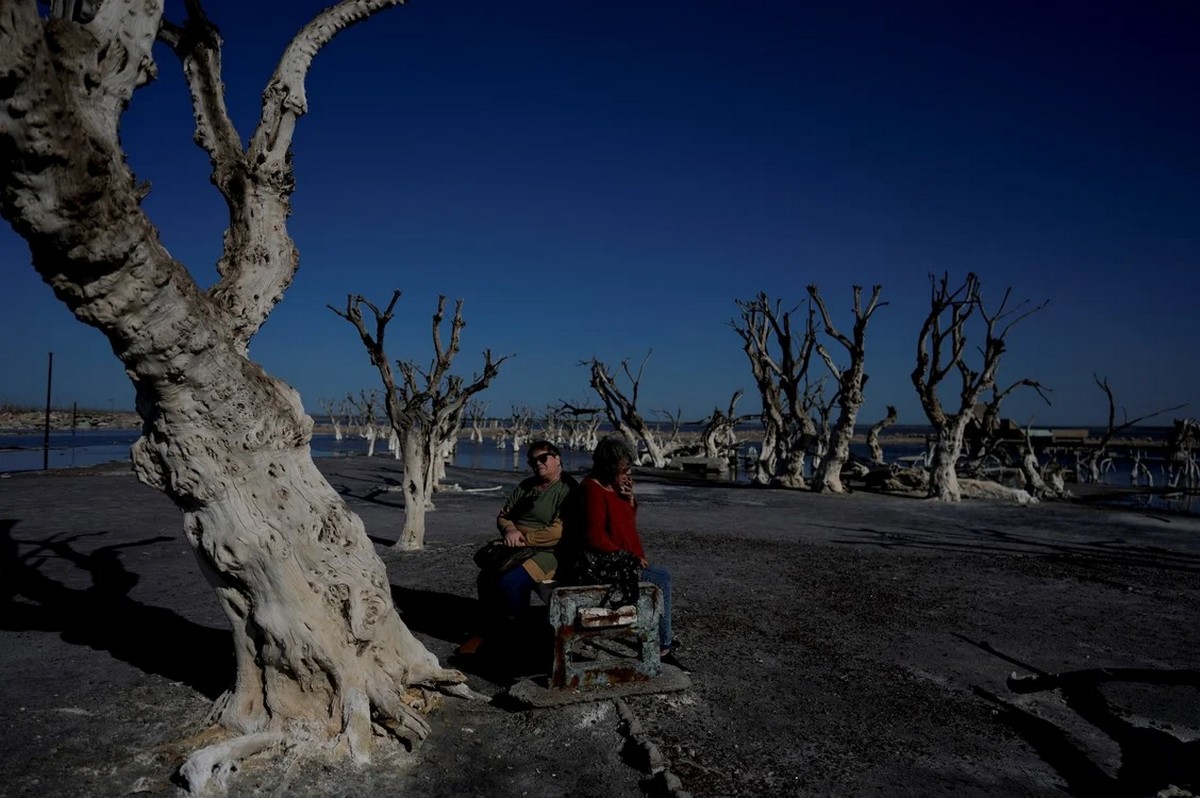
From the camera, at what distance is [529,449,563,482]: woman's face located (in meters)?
5.59

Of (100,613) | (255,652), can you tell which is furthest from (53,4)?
(100,613)

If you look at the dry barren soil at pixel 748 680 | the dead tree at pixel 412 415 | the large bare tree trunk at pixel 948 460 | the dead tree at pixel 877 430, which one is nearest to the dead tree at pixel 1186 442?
the dead tree at pixel 877 430

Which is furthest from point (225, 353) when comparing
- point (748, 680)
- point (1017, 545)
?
point (1017, 545)

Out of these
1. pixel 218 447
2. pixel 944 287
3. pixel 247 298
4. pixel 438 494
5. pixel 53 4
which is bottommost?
pixel 438 494

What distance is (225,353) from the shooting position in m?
3.66

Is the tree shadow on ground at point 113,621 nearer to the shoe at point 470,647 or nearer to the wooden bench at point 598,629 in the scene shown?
the shoe at point 470,647

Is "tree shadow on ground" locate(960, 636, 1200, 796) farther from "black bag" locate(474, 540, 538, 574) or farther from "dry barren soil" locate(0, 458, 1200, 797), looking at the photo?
"black bag" locate(474, 540, 538, 574)

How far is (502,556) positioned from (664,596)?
122 centimetres

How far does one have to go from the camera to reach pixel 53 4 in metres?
3.17

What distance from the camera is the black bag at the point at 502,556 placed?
17.2ft

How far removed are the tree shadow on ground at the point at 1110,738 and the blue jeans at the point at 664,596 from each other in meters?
2.19

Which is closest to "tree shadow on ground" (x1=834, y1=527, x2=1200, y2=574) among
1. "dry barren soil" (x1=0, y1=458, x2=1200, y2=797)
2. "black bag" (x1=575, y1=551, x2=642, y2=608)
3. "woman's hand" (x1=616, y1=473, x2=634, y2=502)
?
"dry barren soil" (x1=0, y1=458, x2=1200, y2=797)

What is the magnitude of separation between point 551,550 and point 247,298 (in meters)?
2.71

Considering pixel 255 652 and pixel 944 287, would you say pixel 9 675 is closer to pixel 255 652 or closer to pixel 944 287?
pixel 255 652
